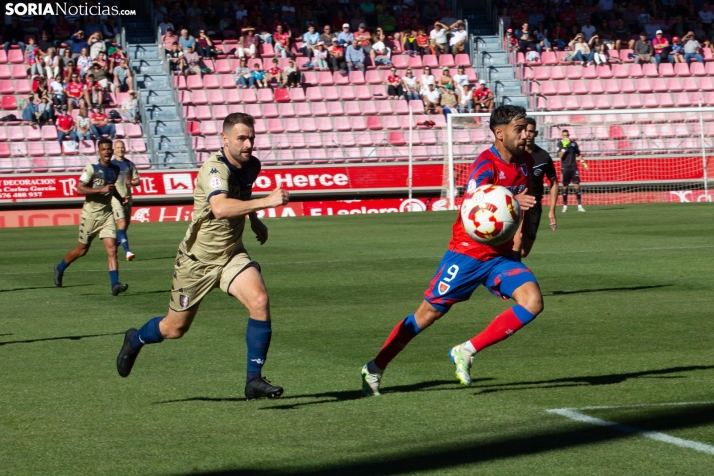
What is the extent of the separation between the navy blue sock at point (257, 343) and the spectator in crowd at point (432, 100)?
30284 mm

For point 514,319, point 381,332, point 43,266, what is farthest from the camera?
point 43,266

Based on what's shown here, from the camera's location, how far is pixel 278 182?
108 feet

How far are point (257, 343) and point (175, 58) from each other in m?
30.7

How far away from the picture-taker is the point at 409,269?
16.8 metres

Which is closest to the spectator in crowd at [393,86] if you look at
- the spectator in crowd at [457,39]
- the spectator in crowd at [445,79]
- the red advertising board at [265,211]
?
the spectator in crowd at [445,79]

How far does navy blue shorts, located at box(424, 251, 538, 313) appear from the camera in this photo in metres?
7.39

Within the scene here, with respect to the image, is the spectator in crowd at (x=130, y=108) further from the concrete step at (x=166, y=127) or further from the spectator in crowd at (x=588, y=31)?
the spectator in crowd at (x=588, y=31)

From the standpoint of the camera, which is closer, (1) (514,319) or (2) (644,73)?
(1) (514,319)

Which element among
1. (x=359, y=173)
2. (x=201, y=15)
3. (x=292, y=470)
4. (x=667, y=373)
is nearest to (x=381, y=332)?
(x=667, y=373)

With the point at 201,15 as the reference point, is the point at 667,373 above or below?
below

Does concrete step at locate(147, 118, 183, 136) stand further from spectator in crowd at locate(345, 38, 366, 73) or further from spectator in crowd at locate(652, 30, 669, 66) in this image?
spectator in crowd at locate(652, 30, 669, 66)

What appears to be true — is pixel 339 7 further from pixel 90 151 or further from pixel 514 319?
pixel 514 319

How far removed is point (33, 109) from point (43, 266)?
622 inches

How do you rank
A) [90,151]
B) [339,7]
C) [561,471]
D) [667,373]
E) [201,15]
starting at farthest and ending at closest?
[339,7] < [201,15] < [90,151] < [667,373] < [561,471]
